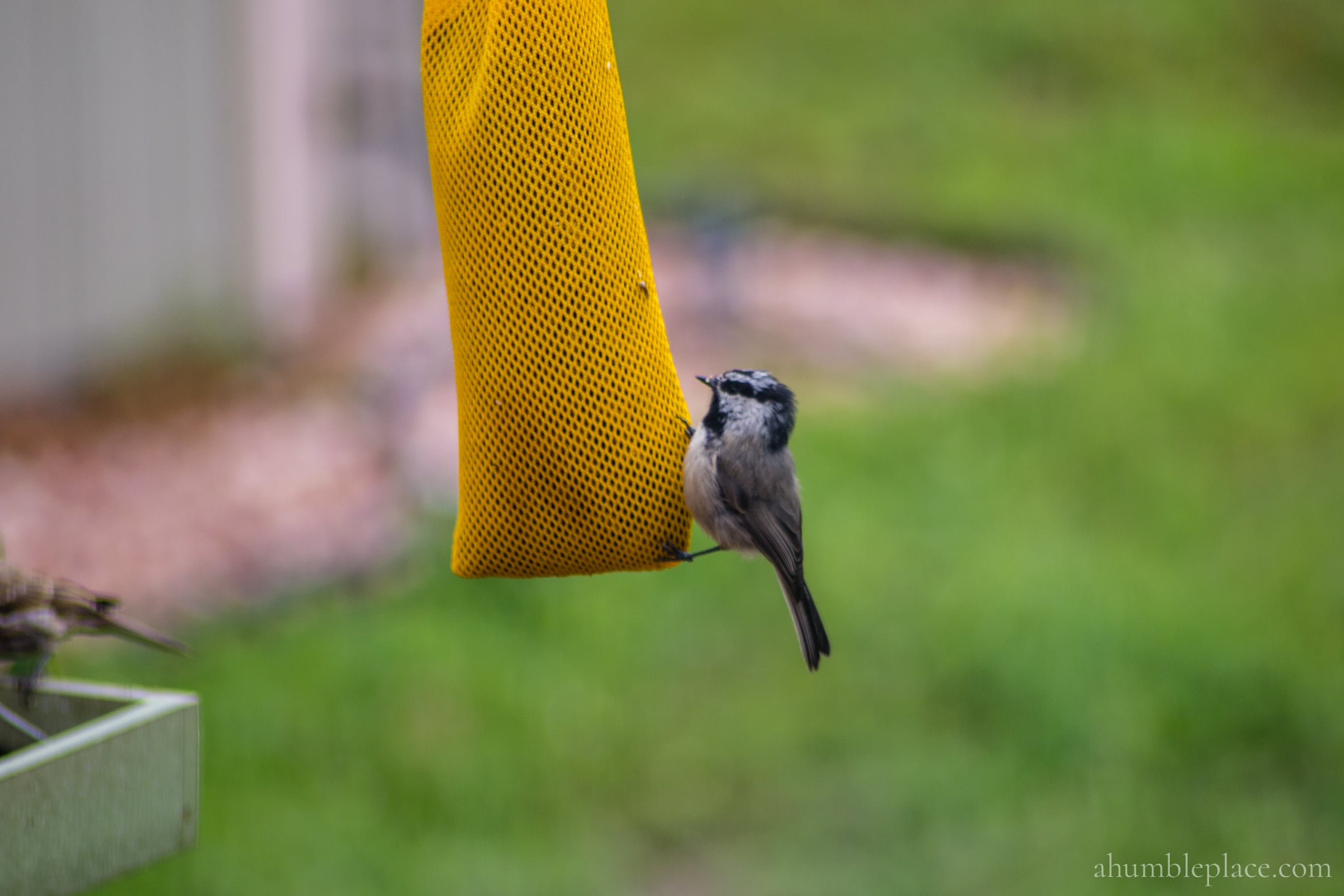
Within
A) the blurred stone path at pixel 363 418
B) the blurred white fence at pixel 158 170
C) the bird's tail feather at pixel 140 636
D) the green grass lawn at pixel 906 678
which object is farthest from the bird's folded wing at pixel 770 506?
the blurred white fence at pixel 158 170

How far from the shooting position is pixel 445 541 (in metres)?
6.54

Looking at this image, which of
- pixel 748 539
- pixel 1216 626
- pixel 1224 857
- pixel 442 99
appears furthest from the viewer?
pixel 1216 626

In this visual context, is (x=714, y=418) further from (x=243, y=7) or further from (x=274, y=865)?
(x=243, y=7)

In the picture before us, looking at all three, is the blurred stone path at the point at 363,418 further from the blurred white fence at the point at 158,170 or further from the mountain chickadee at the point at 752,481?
the mountain chickadee at the point at 752,481

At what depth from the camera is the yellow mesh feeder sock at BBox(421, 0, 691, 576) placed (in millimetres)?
2629

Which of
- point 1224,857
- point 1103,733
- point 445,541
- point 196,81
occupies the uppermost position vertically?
point 196,81

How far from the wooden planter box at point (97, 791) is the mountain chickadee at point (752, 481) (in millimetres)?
1047

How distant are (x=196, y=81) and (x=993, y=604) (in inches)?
225

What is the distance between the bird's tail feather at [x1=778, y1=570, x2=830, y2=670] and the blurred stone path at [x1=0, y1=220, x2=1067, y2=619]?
3.82m

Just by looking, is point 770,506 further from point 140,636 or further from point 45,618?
point 45,618

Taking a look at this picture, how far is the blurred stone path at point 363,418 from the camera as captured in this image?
6520 mm

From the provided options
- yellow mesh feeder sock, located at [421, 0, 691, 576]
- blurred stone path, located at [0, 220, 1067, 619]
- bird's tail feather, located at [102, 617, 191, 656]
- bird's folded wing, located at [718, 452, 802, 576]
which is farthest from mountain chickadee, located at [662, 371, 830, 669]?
blurred stone path, located at [0, 220, 1067, 619]

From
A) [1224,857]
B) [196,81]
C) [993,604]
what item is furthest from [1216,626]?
[196,81]

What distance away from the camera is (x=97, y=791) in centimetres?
219
